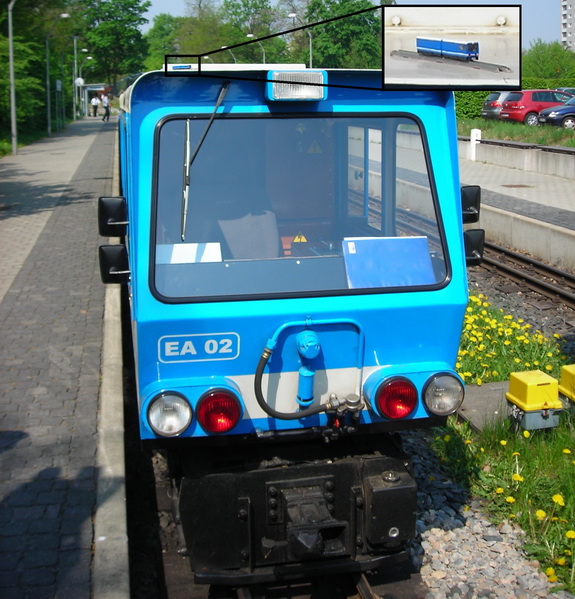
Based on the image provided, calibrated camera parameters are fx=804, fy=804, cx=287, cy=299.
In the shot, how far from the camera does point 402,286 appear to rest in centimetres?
397

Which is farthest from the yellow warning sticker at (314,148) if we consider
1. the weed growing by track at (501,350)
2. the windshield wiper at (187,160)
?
the weed growing by track at (501,350)

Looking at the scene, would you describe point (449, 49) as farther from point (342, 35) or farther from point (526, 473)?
point (342, 35)

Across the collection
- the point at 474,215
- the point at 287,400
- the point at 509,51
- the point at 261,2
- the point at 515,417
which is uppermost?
the point at 261,2

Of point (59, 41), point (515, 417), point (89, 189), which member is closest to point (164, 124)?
point (515, 417)

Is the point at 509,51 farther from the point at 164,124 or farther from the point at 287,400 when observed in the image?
the point at 287,400

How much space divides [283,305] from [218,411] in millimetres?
580

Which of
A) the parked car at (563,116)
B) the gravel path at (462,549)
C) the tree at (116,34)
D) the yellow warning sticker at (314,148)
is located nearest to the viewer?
the yellow warning sticker at (314,148)

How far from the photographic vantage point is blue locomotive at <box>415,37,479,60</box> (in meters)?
3.55

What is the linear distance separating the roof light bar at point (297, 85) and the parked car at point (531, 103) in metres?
30.6

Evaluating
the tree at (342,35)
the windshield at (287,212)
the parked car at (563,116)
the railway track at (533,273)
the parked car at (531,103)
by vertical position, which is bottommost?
the railway track at (533,273)

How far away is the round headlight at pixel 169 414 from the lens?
363cm

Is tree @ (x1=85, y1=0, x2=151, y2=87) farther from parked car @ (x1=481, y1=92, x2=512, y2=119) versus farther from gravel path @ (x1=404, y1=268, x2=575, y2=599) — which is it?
gravel path @ (x1=404, y1=268, x2=575, y2=599)

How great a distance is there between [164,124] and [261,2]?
28453 millimetres

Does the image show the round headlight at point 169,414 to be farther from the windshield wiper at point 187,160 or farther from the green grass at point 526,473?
the green grass at point 526,473
